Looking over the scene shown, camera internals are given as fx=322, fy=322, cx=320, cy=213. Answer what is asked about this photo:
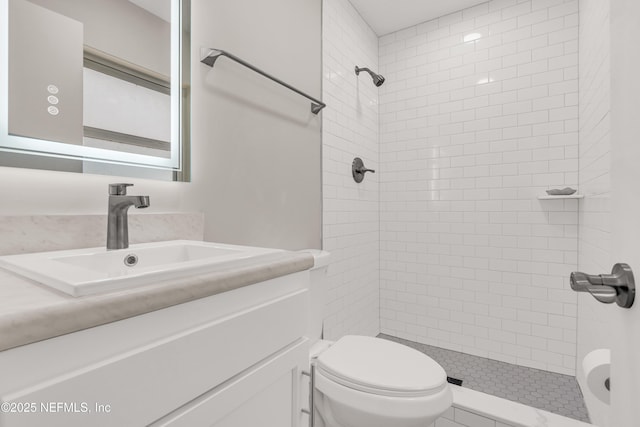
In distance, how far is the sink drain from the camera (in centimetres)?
89

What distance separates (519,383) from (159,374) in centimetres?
217

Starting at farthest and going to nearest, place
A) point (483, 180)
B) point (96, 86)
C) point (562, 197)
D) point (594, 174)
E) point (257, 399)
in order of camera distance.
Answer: point (483, 180) < point (562, 197) < point (594, 174) < point (96, 86) < point (257, 399)

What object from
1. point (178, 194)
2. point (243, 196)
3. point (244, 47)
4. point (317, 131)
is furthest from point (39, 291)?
point (317, 131)

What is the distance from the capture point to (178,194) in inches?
47.8

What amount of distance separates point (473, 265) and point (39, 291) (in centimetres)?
247

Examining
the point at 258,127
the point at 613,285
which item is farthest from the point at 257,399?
the point at 258,127

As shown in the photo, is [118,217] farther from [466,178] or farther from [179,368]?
[466,178]

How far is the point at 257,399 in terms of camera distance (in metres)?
0.76

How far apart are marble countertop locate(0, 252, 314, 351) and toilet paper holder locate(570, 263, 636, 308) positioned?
605 mm

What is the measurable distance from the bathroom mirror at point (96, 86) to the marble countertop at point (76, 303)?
41 cm

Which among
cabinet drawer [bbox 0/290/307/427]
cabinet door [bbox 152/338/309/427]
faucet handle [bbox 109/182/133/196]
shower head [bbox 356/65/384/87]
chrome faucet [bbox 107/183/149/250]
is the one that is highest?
shower head [bbox 356/65/384/87]

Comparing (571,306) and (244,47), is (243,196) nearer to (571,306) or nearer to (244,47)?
(244,47)

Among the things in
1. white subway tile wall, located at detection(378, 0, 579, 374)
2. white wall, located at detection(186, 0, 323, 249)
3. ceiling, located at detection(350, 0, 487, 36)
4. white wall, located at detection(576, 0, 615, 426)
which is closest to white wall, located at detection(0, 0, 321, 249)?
white wall, located at detection(186, 0, 323, 249)

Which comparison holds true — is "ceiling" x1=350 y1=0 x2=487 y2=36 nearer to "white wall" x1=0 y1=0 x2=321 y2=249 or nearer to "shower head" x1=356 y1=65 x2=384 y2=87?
"shower head" x1=356 y1=65 x2=384 y2=87
